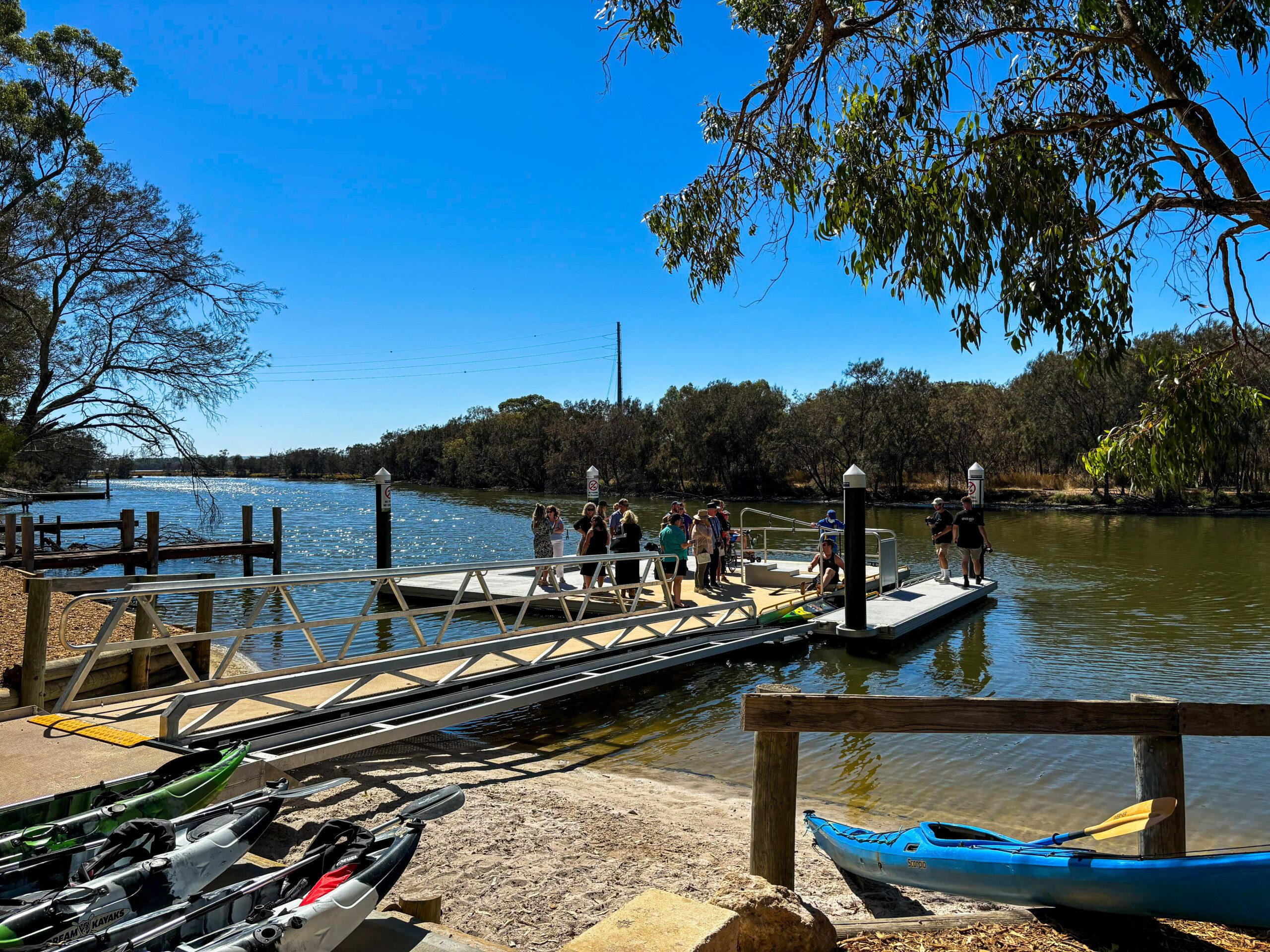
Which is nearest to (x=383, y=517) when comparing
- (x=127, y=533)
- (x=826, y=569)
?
(x=127, y=533)

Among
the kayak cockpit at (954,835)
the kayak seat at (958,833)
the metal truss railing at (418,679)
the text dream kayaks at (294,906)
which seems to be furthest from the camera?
the metal truss railing at (418,679)

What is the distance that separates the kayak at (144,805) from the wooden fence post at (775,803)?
3402 millimetres

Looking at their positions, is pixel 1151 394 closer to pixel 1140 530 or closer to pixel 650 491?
pixel 1140 530

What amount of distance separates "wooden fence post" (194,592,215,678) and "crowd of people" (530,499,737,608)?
238 inches

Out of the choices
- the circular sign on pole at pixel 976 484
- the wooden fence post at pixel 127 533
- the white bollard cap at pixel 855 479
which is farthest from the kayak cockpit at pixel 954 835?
the wooden fence post at pixel 127 533

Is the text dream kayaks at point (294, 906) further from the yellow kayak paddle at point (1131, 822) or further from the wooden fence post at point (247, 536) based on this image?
the wooden fence post at point (247, 536)

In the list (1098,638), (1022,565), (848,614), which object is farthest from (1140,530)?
(848,614)

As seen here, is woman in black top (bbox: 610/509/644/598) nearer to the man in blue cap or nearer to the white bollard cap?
the white bollard cap

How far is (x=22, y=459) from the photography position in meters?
18.8

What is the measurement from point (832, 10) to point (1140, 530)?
1712 inches

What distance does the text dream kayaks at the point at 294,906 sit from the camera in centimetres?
320

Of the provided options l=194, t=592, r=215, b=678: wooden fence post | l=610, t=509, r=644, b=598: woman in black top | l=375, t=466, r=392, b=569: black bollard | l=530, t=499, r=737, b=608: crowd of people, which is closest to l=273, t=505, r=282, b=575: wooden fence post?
l=375, t=466, r=392, b=569: black bollard

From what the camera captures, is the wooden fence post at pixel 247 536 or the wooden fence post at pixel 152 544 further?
the wooden fence post at pixel 247 536

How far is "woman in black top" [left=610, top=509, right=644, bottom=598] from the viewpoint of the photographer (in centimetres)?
1537
